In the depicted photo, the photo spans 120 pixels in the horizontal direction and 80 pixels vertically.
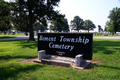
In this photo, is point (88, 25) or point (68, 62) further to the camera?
point (88, 25)

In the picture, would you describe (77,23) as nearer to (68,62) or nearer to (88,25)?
(88,25)

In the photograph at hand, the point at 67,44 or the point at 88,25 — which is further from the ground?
the point at 88,25

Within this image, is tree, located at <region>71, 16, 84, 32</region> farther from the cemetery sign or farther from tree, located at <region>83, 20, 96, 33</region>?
the cemetery sign

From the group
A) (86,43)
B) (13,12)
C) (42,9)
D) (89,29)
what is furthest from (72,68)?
(89,29)

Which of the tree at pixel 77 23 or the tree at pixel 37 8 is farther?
the tree at pixel 77 23

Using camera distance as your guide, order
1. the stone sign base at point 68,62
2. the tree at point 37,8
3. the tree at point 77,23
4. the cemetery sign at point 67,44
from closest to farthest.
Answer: the stone sign base at point 68,62 → the cemetery sign at point 67,44 → the tree at point 37,8 → the tree at point 77,23

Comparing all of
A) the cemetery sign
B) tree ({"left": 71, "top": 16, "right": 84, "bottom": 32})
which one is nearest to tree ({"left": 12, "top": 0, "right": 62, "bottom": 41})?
the cemetery sign

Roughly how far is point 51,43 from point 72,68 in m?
2.19

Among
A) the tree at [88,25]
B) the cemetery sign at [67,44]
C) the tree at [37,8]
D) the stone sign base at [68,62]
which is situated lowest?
the stone sign base at [68,62]

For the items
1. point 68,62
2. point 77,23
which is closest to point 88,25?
point 77,23

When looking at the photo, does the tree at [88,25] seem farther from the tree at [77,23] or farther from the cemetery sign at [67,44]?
the cemetery sign at [67,44]

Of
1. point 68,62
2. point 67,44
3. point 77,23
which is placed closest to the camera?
point 68,62

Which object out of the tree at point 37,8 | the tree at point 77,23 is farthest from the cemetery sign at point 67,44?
the tree at point 77,23

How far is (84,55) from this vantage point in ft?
18.6
